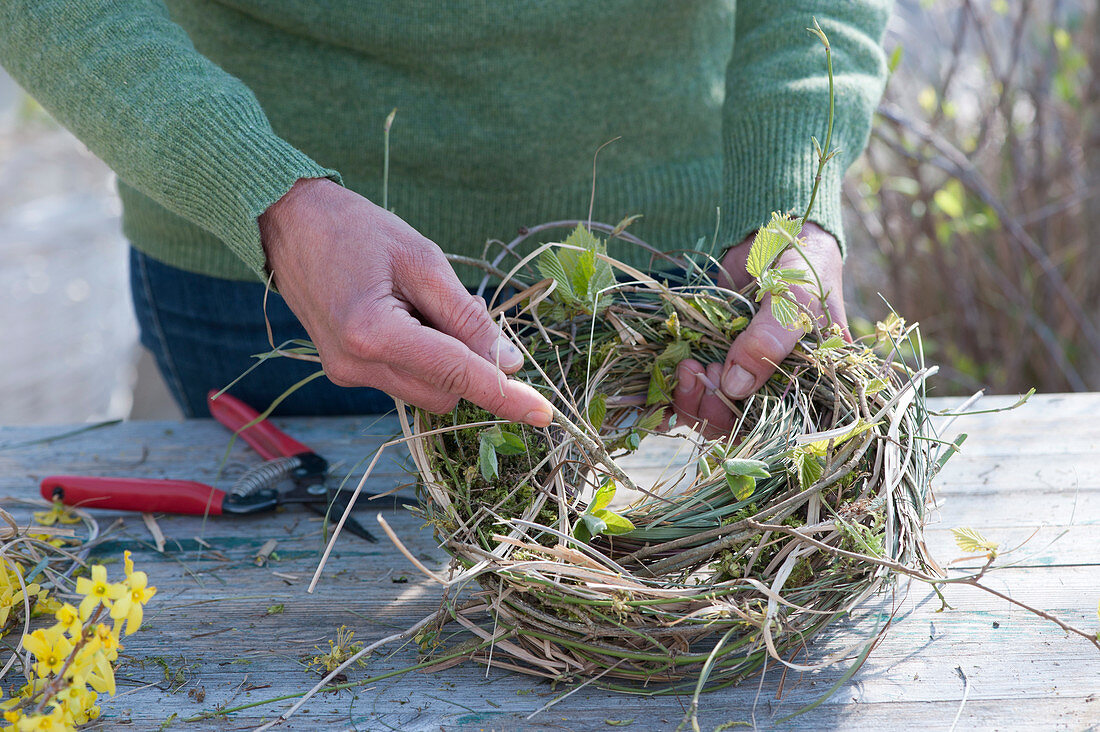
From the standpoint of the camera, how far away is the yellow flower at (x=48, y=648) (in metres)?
0.60

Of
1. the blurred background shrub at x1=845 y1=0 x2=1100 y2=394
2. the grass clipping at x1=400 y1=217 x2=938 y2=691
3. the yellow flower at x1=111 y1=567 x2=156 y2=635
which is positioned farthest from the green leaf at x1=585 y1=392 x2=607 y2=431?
the blurred background shrub at x1=845 y1=0 x2=1100 y2=394

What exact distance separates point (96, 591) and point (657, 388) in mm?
551

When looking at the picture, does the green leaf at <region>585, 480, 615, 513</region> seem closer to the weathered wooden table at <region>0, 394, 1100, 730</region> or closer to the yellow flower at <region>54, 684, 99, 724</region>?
the weathered wooden table at <region>0, 394, 1100, 730</region>

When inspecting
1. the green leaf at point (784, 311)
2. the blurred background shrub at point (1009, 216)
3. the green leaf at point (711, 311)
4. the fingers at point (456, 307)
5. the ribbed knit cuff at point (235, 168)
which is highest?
→ the ribbed knit cuff at point (235, 168)

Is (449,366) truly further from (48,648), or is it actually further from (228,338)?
(228,338)

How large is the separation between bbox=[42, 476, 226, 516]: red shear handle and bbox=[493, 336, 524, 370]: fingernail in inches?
17.8

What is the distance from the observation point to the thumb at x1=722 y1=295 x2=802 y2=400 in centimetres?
79

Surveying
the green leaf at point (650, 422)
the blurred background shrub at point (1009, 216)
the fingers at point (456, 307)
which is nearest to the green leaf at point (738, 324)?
the green leaf at point (650, 422)

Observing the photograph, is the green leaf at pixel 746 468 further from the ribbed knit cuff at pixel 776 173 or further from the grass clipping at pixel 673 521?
the ribbed knit cuff at pixel 776 173

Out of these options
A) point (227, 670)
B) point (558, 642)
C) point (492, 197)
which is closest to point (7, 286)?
point (492, 197)

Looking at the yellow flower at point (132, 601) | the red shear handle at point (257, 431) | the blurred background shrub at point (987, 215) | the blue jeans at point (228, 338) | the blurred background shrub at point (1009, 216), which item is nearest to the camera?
the yellow flower at point (132, 601)

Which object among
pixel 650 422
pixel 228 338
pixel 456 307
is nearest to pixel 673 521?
pixel 650 422

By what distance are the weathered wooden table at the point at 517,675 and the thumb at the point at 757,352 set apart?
0.25 metres

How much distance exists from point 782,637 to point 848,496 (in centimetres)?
14
